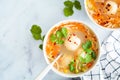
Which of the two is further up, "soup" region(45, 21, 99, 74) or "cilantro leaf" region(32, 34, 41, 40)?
"cilantro leaf" region(32, 34, 41, 40)

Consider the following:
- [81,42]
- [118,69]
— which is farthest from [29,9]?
[118,69]

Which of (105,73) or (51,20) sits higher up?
(51,20)

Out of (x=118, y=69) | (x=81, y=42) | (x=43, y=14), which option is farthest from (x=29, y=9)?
(x=118, y=69)

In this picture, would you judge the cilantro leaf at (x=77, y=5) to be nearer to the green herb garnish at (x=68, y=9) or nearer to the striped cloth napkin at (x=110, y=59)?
the green herb garnish at (x=68, y=9)

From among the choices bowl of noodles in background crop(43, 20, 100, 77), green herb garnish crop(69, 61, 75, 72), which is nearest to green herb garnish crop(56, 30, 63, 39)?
bowl of noodles in background crop(43, 20, 100, 77)

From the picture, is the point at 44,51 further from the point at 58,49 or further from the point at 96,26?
the point at 96,26

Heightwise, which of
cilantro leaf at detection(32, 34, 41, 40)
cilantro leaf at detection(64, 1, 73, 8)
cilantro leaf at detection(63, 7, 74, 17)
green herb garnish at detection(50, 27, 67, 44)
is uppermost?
cilantro leaf at detection(64, 1, 73, 8)

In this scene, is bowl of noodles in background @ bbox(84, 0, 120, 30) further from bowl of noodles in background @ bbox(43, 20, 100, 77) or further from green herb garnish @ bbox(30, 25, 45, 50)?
green herb garnish @ bbox(30, 25, 45, 50)
